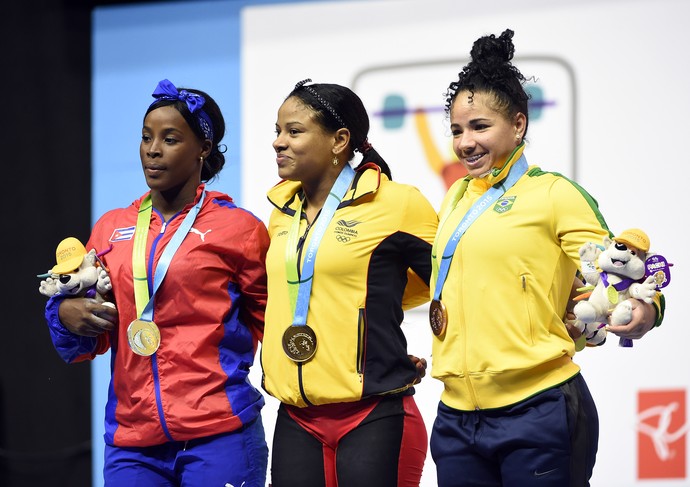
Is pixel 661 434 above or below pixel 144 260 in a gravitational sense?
below

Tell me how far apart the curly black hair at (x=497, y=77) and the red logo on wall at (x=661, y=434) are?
6.35ft

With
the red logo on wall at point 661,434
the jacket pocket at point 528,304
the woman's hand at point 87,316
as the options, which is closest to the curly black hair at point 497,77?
the jacket pocket at point 528,304

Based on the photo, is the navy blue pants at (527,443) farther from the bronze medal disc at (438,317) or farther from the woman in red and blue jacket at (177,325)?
the woman in red and blue jacket at (177,325)

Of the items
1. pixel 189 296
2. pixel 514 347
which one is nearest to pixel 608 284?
pixel 514 347

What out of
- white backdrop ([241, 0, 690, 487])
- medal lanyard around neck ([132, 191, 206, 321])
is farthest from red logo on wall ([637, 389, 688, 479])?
medal lanyard around neck ([132, 191, 206, 321])

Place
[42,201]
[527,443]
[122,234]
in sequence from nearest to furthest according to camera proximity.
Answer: [527,443], [122,234], [42,201]

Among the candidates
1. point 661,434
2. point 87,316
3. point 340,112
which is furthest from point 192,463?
point 661,434

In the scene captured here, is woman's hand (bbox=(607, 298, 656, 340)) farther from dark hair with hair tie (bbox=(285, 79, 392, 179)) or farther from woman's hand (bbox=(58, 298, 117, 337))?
woman's hand (bbox=(58, 298, 117, 337))

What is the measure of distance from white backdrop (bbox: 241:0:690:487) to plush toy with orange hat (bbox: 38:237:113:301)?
1.76 meters

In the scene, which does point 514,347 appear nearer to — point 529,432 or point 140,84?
point 529,432

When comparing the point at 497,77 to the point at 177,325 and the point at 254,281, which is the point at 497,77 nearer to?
the point at 254,281

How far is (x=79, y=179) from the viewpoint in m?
4.90

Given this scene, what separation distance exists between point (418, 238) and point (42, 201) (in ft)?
8.99

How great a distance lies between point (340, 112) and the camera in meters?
2.81
